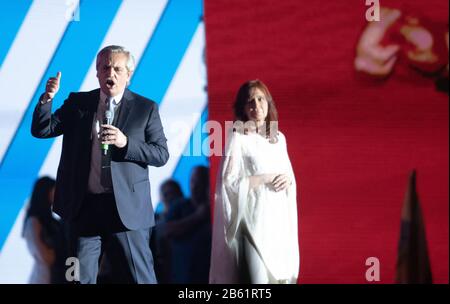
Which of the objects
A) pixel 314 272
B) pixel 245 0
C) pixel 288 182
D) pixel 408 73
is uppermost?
pixel 245 0

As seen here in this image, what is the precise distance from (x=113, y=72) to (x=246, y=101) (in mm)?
671

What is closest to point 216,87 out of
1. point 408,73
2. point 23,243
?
point 408,73

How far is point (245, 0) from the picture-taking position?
4176 millimetres

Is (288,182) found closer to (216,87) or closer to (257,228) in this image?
(257,228)

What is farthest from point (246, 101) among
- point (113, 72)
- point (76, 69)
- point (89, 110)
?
point (76, 69)

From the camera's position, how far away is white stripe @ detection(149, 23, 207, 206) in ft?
13.5

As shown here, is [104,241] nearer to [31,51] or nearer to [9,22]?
[31,51]

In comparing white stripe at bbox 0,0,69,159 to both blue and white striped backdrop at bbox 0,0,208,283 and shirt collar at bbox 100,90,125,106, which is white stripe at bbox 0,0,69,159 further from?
shirt collar at bbox 100,90,125,106

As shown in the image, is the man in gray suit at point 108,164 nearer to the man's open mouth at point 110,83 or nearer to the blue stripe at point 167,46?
the man's open mouth at point 110,83

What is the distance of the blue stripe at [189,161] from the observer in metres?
4.13

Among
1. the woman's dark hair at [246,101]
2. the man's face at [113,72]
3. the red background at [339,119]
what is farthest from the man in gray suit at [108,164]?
the red background at [339,119]

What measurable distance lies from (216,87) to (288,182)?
27.1 inches

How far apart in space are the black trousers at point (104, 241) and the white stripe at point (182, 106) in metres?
0.44

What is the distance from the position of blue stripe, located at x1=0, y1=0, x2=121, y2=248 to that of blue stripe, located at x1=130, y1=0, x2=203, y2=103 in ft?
0.85
